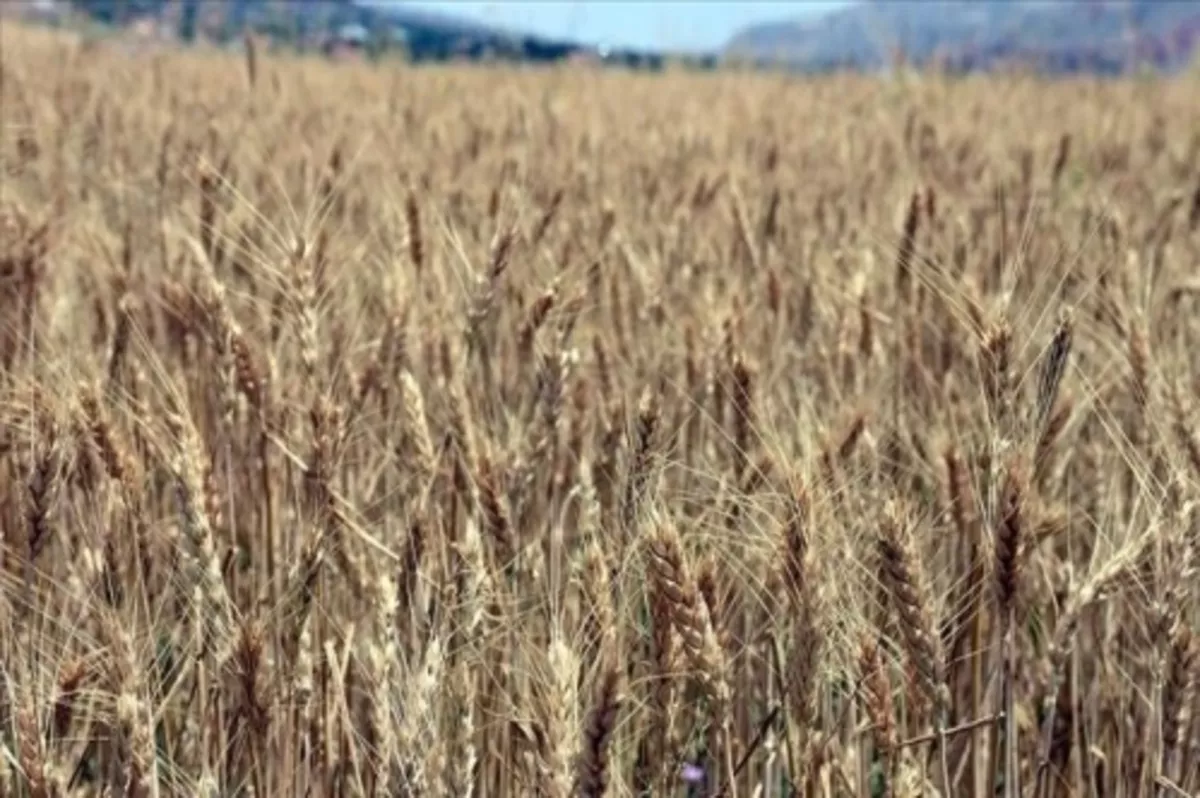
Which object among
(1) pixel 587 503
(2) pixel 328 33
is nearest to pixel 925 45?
(2) pixel 328 33

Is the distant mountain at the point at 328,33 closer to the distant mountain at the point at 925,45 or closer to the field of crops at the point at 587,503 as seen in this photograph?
the distant mountain at the point at 925,45

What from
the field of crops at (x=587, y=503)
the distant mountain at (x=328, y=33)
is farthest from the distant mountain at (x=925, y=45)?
the field of crops at (x=587, y=503)

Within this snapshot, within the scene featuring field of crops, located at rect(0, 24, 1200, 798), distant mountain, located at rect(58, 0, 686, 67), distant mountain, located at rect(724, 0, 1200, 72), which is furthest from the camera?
distant mountain, located at rect(58, 0, 686, 67)

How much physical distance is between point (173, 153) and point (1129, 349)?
9.26 feet

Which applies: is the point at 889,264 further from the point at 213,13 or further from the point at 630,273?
the point at 213,13

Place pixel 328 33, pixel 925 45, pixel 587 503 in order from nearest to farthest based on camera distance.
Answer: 1. pixel 587 503
2. pixel 925 45
3. pixel 328 33

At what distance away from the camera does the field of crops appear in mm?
1207

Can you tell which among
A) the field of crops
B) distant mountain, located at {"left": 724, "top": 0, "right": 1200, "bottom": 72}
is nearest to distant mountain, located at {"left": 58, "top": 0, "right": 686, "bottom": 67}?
distant mountain, located at {"left": 724, "top": 0, "right": 1200, "bottom": 72}

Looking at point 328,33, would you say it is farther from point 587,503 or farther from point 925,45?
point 587,503

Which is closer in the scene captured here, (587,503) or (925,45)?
(587,503)

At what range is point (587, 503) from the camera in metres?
1.56

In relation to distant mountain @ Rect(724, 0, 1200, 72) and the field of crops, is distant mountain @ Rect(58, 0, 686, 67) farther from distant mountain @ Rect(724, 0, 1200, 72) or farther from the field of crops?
the field of crops

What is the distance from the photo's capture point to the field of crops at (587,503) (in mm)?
1207

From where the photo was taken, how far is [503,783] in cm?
147
